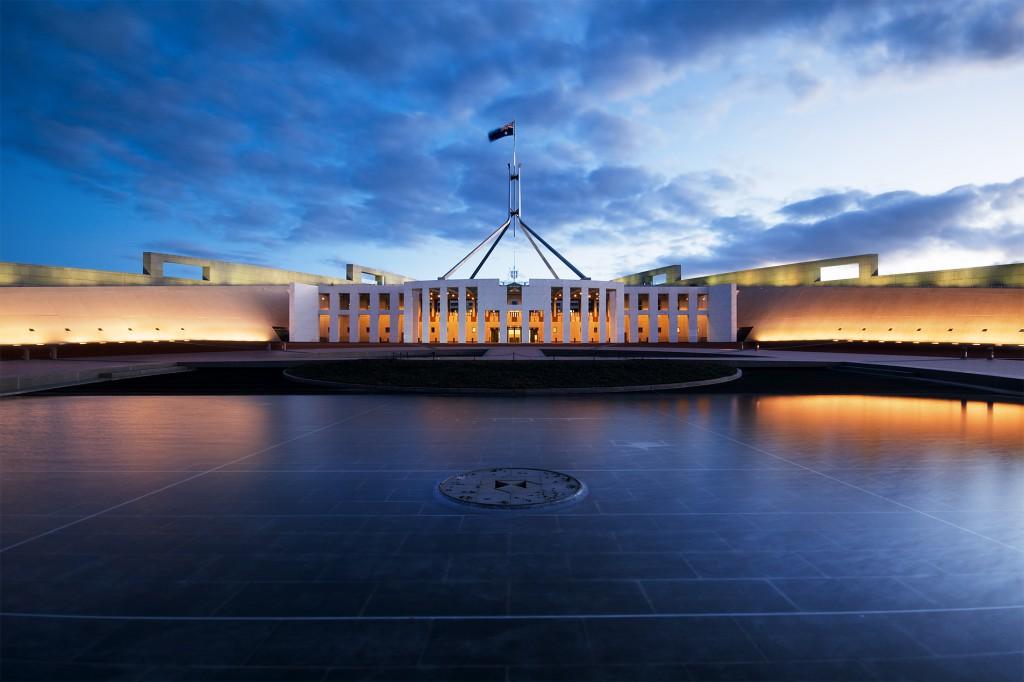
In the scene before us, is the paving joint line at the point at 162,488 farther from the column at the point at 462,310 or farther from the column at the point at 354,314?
the column at the point at 354,314

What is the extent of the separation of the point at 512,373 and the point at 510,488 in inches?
454

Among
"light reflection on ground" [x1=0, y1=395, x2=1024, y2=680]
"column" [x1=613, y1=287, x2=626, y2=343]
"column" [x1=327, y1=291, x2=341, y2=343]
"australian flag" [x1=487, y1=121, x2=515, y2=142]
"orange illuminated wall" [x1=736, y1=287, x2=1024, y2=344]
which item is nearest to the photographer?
"light reflection on ground" [x1=0, y1=395, x2=1024, y2=680]

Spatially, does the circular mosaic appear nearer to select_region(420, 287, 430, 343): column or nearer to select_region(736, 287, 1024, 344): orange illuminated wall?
select_region(420, 287, 430, 343): column

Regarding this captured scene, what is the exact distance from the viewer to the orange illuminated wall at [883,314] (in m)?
38.2

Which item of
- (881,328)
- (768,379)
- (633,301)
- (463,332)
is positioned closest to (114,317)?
(463,332)

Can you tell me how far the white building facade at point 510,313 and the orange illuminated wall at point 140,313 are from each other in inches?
130

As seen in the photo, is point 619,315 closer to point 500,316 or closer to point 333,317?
point 500,316

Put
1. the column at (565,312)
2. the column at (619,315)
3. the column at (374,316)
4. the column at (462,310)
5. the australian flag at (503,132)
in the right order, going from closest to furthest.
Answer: the column at (565,312) → the column at (462,310) → the column at (619,315) → the column at (374,316) → the australian flag at (503,132)

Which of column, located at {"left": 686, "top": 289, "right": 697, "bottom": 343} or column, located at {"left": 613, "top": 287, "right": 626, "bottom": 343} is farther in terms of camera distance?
column, located at {"left": 686, "top": 289, "right": 697, "bottom": 343}

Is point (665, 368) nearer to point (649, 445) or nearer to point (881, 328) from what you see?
point (649, 445)

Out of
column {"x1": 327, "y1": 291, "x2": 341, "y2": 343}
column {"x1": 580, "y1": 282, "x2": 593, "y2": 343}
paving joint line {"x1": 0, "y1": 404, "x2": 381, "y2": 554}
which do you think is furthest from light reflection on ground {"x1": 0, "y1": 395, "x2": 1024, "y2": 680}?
column {"x1": 327, "y1": 291, "x2": 341, "y2": 343}

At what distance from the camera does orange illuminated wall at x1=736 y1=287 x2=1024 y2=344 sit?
125 feet

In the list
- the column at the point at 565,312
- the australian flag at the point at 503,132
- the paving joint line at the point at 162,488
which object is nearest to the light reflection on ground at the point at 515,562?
the paving joint line at the point at 162,488

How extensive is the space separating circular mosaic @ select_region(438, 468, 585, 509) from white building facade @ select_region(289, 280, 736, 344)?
4134cm
